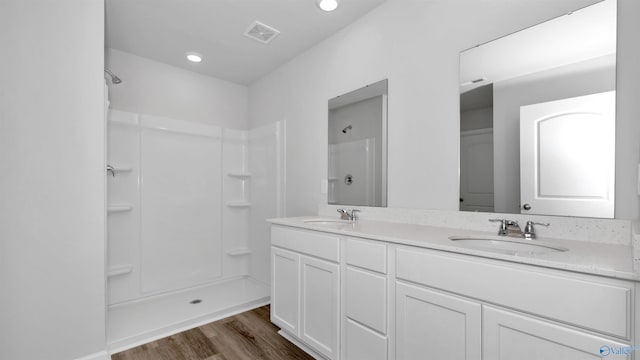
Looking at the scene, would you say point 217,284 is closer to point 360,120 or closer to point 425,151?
point 360,120

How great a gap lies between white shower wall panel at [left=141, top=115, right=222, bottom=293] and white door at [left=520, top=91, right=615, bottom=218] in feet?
9.78

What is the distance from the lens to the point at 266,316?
2.38 metres

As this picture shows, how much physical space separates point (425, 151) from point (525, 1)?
2.90 feet

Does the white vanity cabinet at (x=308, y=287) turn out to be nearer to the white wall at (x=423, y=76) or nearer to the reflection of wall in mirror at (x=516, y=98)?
the white wall at (x=423, y=76)

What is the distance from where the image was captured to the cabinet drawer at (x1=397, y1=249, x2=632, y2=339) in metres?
0.76

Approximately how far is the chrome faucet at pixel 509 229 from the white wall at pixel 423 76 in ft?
0.96

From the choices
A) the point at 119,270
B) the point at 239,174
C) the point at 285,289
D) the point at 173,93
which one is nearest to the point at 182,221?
the point at 119,270

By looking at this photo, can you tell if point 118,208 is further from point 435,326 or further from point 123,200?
point 435,326

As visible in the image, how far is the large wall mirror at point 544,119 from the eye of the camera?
117 centimetres

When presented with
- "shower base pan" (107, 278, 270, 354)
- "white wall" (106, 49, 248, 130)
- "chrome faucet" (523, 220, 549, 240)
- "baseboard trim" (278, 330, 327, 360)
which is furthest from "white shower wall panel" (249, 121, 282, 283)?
"chrome faucet" (523, 220, 549, 240)

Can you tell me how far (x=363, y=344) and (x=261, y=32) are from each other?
96.2 inches

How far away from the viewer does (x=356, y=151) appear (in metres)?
2.20

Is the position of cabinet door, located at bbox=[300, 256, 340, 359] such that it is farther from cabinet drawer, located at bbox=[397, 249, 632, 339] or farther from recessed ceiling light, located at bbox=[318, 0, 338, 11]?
recessed ceiling light, located at bbox=[318, 0, 338, 11]

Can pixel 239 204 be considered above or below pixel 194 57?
below
